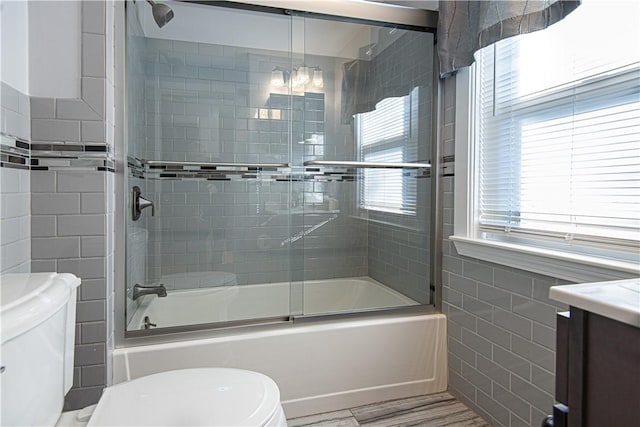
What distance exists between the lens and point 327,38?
2203 mm

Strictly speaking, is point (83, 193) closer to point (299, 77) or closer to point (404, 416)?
point (299, 77)

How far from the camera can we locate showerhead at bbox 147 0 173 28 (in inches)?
76.5

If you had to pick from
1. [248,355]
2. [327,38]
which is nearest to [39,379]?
[248,355]

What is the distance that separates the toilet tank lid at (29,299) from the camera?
0.76 meters

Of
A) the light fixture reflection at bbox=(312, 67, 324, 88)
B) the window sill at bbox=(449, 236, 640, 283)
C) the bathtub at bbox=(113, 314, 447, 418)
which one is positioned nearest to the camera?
the window sill at bbox=(449, 236, 640, 283)

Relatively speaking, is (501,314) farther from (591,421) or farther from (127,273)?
(127,273)

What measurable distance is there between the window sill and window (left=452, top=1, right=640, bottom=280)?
0.01 m

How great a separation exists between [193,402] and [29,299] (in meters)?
0.48

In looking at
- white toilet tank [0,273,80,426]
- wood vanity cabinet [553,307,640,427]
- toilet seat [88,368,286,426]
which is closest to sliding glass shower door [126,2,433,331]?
toilet seat [88,368,286,426]

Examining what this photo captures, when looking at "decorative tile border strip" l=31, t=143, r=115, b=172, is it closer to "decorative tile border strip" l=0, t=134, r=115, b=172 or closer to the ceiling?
"decorative tile border strip" l=0, t=134, r=115, b=172

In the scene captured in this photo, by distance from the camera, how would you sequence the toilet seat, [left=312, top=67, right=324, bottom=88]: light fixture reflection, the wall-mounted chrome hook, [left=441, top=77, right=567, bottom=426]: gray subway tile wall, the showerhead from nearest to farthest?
the toilet seat → [left=441, top=77, right=567, bottom=426]: gray subway tile wall → the wall-mounted chrome hook → the showerhead → [left=312, top=67, right=324, bottom=88]: light fixture reflection

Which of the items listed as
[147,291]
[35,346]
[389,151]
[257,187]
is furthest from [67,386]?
A: [389,151]

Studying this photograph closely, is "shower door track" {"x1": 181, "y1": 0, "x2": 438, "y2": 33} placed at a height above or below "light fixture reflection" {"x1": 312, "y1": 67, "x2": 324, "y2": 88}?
above

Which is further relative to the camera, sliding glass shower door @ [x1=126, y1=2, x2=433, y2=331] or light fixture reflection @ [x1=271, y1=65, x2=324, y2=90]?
light fixture reflection @ [x1=271, y1=65, x2=324, y2=90]
